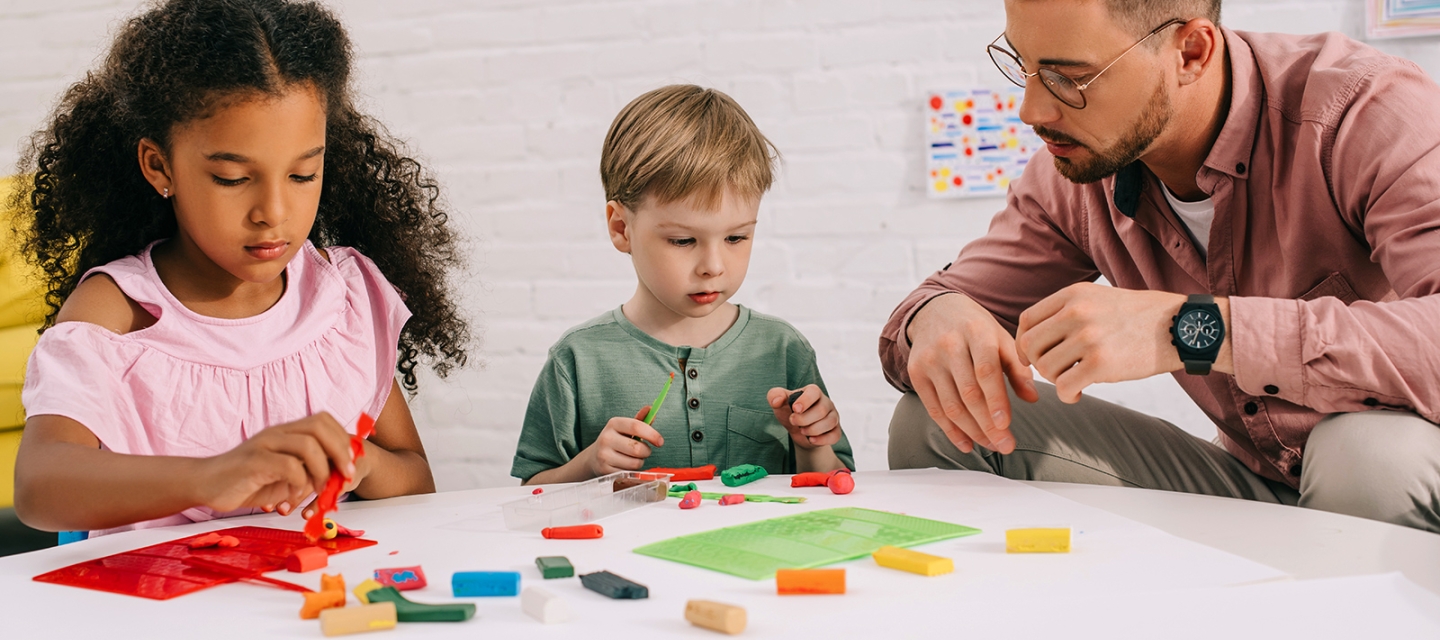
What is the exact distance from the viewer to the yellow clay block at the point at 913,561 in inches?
27.9

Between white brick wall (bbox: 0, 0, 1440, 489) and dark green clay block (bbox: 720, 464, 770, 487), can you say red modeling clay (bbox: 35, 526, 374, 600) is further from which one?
white brick wall (bbox: 0, 0, 1440, 489)

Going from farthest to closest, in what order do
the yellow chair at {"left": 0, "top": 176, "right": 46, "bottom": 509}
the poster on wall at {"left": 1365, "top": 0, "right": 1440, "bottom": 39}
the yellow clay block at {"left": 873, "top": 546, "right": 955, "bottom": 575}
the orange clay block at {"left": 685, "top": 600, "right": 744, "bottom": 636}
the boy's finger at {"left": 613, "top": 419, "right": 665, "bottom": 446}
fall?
the poster on wall at {"left": 1365, "top": 0, "right": 1440, "bottom": 39}, the yellow chair at {"left": 0, "top": 176, "right": 46, "bottom": 509}, the boy's finger at {"left": 613, "top": 419, "right": 665, "bottom": 446}, the yellow clay block at {"left": 873, "top": 546, "right": 955, "bottom": 575}, the orange clay block at {"left": 685, "top": 600, "right": 744, "bottom": 636}

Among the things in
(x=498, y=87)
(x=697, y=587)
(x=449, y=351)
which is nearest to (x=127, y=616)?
(x=697, y=587)

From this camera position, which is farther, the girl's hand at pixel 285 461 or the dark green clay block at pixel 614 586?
the girl's hand at pixel 285 461

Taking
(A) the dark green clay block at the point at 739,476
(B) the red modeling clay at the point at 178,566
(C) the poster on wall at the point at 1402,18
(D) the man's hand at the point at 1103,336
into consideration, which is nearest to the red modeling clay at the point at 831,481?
(A) the dark green clay block at the point at 739,476

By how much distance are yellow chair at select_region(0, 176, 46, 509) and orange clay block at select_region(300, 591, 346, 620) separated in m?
1.24

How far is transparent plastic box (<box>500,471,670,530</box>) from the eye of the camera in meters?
0.93

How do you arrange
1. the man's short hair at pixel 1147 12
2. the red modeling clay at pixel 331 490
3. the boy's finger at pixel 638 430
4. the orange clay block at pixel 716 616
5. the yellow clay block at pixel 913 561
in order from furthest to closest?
1. the boy's finger at pixel 638 430
2. the man's short hair at pixel 1147 12
3. the red modeling clay at pixel 331 490
4. the yellow clay block at pixel 913 561
5. the orange clay block at pixel 716 616

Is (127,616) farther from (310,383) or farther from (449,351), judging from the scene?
(449,351)

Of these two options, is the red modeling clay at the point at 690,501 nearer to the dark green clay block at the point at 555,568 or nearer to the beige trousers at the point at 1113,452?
the dark green clay block at the point at 555,568

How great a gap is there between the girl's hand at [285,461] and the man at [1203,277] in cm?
60

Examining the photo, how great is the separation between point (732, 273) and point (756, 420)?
8.7 inches

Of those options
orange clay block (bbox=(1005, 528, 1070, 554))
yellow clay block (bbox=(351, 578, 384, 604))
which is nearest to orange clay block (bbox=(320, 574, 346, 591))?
yellow clay block (bbox=(351, 578, 384, 604))

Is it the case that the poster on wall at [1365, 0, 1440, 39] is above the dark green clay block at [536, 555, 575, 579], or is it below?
above
